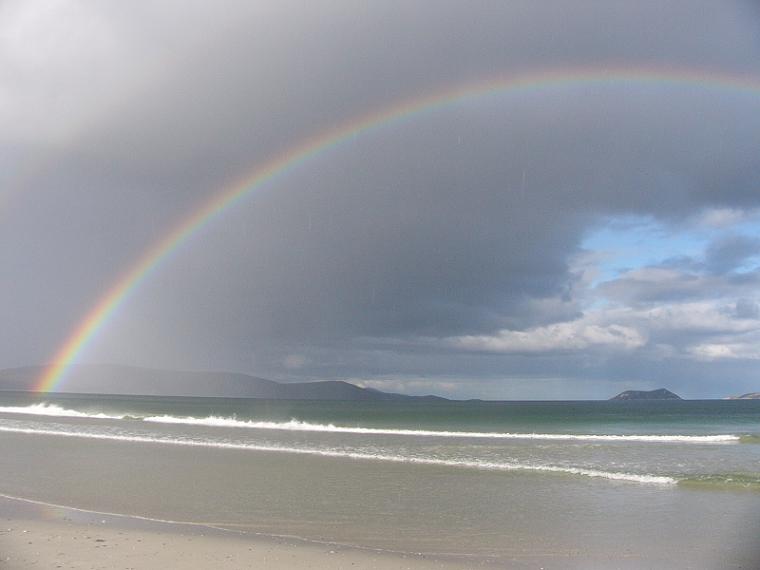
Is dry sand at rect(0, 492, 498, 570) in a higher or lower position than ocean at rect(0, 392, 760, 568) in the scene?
higher

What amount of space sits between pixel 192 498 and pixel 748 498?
44.9ft

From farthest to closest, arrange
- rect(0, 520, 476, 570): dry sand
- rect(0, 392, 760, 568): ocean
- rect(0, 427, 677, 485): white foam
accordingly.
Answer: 1. rect(0, 427, 677, 485): white foam
2. rect(0, 392, 760, 568): ocean
3. rect(0, 520, 476, 570): dry sand

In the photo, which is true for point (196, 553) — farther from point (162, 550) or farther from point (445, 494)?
point (445, 494)

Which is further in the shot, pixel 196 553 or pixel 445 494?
pixel 445 494

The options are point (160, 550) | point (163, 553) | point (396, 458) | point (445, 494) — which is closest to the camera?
point (163, 553)

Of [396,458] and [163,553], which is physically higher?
[163,553]

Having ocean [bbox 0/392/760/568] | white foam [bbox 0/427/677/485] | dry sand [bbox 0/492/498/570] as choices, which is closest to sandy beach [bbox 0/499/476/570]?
dry sand [bbox 0/492/498/570]

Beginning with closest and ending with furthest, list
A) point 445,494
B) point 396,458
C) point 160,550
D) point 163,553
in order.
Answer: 1. point 163,553
2. point 160,550
3. point 445,494
4. point 396,458

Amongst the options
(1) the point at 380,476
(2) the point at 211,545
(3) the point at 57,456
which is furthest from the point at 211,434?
(2) the point at 211,545

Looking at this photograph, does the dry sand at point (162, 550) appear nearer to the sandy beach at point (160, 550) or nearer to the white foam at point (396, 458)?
the sandy beach at point (160, 550)

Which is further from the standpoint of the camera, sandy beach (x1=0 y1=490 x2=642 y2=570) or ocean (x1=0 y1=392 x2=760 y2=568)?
ocean (x1=0 y1=392 x2=760 y2=568)

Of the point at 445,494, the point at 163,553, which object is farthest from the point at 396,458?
the point at 163,553

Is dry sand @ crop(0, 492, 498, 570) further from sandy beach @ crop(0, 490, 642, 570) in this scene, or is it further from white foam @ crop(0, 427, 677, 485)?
white foam @ crop(0, 427, 677, 485)

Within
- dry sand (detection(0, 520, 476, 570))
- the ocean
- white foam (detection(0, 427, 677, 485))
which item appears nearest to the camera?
dry sand (detection(0, 520, 476, 570))
